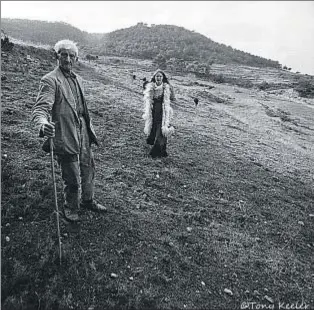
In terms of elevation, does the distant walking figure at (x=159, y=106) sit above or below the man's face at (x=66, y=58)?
below

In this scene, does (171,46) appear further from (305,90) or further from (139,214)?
(139,214)

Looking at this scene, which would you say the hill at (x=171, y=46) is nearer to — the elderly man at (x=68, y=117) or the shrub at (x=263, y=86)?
the shrub at (x=263, y=86)

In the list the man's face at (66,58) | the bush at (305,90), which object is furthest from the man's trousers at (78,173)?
the bush at (305,90)

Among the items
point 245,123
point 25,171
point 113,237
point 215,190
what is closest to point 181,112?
point 245,123

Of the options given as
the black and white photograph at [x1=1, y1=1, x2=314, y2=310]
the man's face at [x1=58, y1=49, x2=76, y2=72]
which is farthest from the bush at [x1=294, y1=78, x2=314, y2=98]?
the man's face at [x1=58, y1=49, x2=76, y2=72]

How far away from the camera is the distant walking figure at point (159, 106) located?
9.52m

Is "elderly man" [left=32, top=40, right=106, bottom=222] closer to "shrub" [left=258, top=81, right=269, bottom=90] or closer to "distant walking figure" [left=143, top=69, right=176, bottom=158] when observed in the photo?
"distant walking figure" [left=143, top=69, right=176, bottom=158]

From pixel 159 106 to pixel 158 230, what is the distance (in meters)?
4.58

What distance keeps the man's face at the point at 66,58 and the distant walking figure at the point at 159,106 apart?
4532mm

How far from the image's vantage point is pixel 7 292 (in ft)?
13.3

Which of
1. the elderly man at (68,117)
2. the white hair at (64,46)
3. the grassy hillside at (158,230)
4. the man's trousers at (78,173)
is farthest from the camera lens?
the man's trousers at (78,173)

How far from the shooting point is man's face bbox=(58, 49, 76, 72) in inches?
199

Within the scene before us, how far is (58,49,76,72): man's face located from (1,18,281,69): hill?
5460 centimetres

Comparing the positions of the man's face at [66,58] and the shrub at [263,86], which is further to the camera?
the shrub at [263,86]
